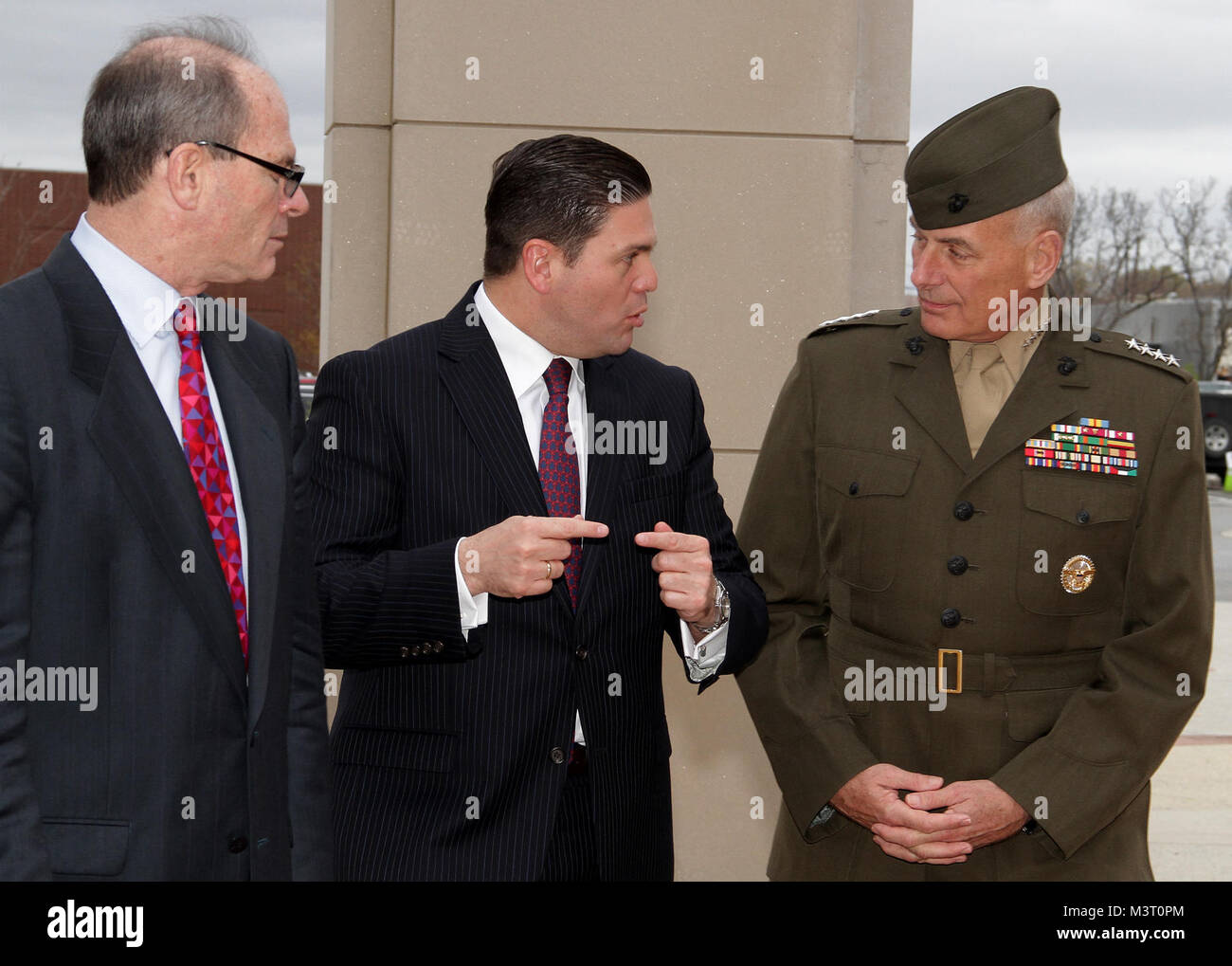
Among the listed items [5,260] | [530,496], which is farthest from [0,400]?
[5,260]

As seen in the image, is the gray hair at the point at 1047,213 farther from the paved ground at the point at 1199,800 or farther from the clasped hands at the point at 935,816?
the paved ground at the point at 1199,800

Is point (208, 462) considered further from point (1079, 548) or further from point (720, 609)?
point (1079, 548)

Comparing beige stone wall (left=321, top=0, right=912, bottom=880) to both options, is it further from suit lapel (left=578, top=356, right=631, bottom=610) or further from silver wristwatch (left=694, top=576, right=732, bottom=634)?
silver wristwatch (left=694, top=576, right=732, bottom=634)

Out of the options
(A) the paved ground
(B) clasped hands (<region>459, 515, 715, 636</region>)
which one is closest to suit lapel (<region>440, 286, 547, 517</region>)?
(B) clasped hands (<region>459, 515, 715, 636</region>)

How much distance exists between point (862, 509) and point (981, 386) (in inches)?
14.4

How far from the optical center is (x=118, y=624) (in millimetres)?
1908

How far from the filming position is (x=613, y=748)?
252 cm

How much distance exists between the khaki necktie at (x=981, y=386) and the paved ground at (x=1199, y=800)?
196 cm

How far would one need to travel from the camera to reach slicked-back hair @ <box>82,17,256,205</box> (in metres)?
2.06

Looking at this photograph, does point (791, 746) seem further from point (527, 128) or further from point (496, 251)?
point (527, 128)
